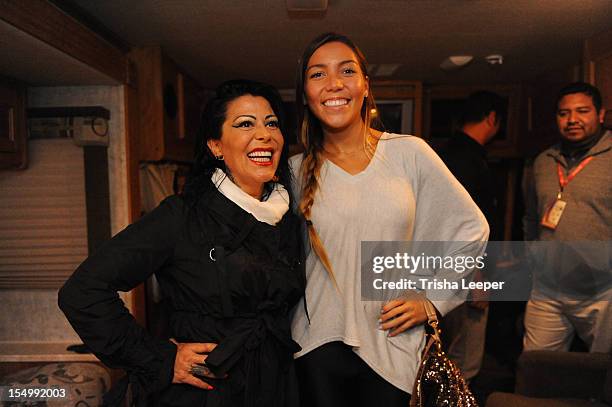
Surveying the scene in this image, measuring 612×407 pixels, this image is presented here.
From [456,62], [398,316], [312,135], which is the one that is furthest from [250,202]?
[456,62]

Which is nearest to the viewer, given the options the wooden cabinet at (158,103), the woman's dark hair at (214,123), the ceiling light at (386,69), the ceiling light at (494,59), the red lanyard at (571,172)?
the woman's dark hair at (214,123)

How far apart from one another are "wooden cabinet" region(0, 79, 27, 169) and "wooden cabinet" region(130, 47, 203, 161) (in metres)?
0.43

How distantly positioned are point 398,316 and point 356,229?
20cm

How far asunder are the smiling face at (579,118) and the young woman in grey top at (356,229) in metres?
0.85

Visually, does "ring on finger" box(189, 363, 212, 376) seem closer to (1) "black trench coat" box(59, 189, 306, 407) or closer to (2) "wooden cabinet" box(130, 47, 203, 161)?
(1) "black trench coat" box(59, 189, 306, 407)

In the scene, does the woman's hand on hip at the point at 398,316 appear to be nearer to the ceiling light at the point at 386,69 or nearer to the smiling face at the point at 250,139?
the smiling face at the point at 250,139

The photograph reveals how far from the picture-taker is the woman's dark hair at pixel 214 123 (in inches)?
33.4

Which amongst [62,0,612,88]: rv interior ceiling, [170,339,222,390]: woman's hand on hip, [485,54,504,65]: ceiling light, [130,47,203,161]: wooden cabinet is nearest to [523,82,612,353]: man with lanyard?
[62,0,612,88]: rv interior ceiling

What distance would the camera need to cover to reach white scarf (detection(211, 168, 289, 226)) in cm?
83

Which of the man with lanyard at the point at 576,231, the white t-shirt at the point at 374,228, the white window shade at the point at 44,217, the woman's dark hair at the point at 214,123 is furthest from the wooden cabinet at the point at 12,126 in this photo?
the man with lanyard at the point at 576,231

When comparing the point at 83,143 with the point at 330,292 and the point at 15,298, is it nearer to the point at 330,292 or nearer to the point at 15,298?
the point at 15,298

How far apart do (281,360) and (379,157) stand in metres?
0.46

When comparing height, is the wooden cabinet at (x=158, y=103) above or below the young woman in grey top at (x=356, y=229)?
above

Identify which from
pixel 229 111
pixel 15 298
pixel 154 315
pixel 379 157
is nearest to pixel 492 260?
pixel 379 157
